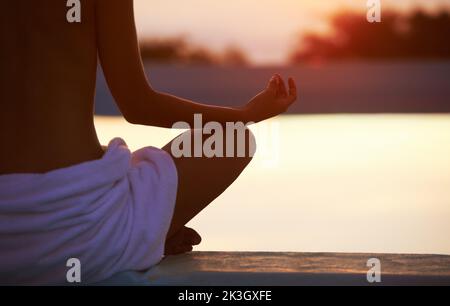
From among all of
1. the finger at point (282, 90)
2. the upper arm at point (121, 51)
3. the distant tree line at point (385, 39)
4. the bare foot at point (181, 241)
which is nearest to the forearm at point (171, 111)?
the upper arm at point (121, 51)

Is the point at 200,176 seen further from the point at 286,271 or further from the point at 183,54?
the point at 183,54

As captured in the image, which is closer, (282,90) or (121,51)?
(121,51)

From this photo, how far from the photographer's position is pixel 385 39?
1145cm

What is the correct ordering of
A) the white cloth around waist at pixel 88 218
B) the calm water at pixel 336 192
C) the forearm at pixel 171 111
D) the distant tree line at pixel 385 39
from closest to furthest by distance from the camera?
the white cloth around waist at pixel 88 218 < the forearm at pixel 171 111 < the calm water at pixel 336 192 < the distant tree line at pixel 385 39

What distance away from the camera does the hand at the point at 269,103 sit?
6.90 ft

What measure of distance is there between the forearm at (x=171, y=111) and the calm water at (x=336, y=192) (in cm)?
102

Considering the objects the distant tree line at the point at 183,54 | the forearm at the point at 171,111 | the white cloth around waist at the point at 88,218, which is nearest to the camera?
the white cloth around waist at the point at 88,218

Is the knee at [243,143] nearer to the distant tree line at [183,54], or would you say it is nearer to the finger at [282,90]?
the finger at [282,90]

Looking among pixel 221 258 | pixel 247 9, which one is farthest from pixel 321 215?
pixel 247 9

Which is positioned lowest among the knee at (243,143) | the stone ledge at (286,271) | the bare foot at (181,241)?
the stone ledge at (286,271)

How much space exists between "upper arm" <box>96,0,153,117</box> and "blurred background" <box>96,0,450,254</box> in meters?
1.14

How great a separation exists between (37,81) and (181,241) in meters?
0.52

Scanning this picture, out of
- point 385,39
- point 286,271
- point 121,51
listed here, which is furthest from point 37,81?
point 385,39

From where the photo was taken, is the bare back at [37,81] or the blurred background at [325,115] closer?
the bare back at [37,81]
